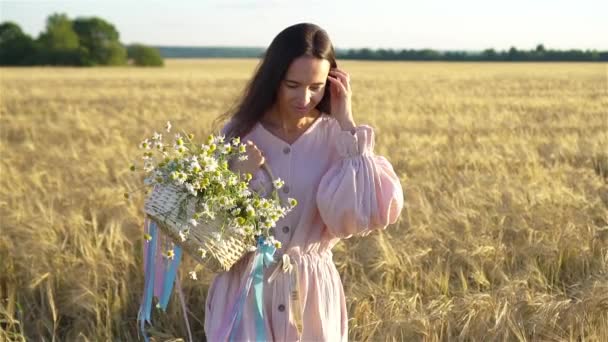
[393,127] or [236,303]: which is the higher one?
[236,303]

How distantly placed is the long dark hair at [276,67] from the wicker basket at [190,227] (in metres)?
0.32

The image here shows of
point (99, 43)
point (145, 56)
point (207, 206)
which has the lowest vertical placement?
point (145, 56)

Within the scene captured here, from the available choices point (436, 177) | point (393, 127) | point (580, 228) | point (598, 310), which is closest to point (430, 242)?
point (580, 228)

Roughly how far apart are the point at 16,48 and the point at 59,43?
393 cm

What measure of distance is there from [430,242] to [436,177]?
1987 mm

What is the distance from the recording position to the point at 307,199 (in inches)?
88.4

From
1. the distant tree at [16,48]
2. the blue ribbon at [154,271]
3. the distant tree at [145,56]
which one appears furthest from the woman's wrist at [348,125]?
the distant tree at [145,56]

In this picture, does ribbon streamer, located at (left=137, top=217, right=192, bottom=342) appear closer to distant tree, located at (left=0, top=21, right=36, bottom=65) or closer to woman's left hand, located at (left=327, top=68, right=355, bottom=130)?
woman's left hand, located at (left=327, top=68, right=355, bottom=130)

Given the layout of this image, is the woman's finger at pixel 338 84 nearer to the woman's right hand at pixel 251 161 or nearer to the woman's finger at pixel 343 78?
the woman's finger at pixel 343 78

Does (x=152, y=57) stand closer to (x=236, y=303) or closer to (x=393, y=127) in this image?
(x=393, y=127)

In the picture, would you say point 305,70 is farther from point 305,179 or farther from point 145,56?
point 145,56

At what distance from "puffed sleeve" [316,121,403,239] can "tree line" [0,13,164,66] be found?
A: 7354 cm

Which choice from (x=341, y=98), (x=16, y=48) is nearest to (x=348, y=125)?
(x=341, y=98)

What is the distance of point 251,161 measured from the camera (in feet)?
7.11
